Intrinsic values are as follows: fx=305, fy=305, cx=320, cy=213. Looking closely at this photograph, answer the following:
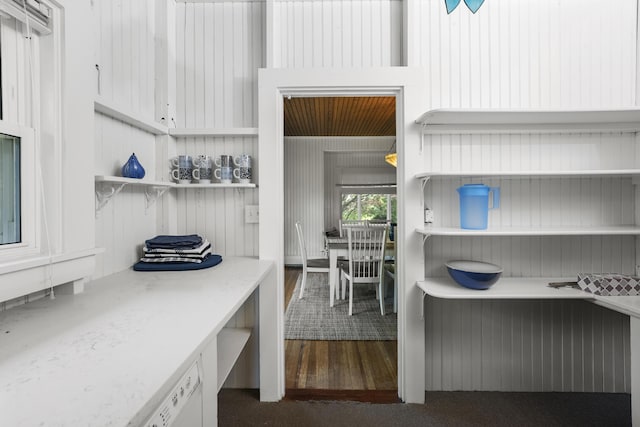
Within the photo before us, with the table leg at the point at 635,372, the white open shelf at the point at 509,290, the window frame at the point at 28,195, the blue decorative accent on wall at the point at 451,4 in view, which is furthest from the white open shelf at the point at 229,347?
the table leg at the point at 635,372

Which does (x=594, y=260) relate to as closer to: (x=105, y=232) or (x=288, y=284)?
(x=105, y=232)

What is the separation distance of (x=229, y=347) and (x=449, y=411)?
51.4 inches

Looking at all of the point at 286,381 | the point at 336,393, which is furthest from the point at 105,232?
the point at 336,393

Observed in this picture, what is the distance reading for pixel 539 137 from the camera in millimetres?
1851

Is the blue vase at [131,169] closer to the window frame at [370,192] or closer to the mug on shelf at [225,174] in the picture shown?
the mug on shelf at [225,174]

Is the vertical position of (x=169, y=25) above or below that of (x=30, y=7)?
above

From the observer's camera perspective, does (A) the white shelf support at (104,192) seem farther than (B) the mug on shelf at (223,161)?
No

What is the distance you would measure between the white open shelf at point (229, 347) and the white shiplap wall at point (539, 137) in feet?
3.93

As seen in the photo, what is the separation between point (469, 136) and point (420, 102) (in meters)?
0.37

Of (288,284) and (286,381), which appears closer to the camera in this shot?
(286,381)

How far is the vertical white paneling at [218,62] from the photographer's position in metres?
1.94

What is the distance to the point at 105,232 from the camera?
140 centimetres

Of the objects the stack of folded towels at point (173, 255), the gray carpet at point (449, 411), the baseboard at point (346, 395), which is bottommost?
the gray carpet at point (449, 411)

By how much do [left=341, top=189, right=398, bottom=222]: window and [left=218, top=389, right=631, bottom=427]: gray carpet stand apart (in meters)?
4.57
